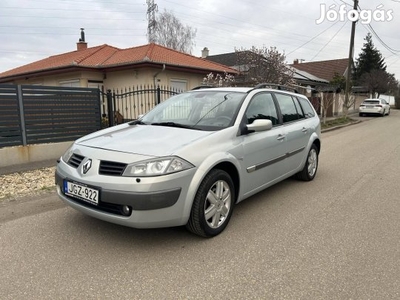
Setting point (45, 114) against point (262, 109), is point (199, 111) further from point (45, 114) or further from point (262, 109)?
point (45, 114)

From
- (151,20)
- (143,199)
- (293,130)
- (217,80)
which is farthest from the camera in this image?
(151,20)

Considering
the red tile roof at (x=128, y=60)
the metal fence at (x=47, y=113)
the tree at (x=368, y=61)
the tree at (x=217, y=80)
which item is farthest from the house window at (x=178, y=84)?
the tree at (x=368, y=61)

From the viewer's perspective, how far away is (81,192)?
3193 mm

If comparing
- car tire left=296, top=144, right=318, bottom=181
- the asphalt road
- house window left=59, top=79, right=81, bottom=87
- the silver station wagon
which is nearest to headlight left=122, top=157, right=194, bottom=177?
the silver station wagon

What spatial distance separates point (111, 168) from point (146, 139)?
1.75 ft

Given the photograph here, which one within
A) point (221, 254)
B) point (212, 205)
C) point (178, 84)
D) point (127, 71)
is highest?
point (127, 71)

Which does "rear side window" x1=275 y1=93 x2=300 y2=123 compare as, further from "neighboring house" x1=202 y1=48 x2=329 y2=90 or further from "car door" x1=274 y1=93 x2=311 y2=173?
"neighboring house" x1=202 y1=48 x2=329 y2=90

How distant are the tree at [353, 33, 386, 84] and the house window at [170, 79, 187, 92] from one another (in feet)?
124

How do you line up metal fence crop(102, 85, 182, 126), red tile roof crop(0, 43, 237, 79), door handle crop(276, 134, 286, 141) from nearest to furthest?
door handle crop(276, 134, 286, 141), metal fence crop(102, 85, 182, 126), red tile roof crop(0, 43, 237, 79)

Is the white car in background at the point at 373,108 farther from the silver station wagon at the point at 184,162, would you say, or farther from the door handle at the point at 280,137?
the door handle at the point at 280,137

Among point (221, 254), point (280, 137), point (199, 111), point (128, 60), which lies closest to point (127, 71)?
point (128, 60)

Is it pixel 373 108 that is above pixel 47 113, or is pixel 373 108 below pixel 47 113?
below

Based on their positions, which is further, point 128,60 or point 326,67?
point 326,67

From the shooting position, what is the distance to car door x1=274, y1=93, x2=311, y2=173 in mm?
4863
